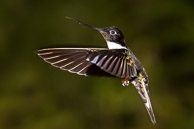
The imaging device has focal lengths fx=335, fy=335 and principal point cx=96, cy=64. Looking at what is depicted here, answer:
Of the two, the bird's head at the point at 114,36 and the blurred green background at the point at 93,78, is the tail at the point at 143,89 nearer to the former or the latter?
the bird's head at the point at 114,36

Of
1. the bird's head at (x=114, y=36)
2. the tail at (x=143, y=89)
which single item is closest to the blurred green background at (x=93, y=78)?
the tail at (x=143, y=89)

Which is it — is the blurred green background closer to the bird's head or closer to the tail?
the tail

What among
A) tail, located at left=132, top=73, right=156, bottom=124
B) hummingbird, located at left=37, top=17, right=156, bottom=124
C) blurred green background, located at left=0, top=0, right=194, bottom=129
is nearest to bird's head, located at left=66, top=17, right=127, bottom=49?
hummingbird, located at left=37, top=17, right=156, bottom=124

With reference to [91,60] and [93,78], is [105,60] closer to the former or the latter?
[91,60]

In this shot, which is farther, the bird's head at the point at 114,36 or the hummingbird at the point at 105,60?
the bird's head at the point at 114,36
